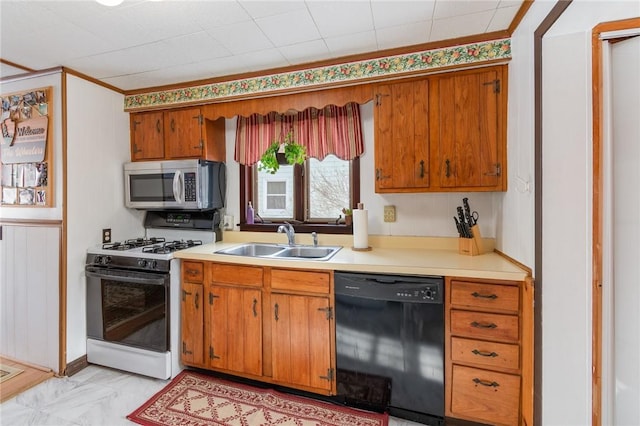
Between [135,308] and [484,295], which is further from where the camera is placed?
[135,308]

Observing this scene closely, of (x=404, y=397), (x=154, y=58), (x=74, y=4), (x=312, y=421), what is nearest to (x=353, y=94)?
(x=154, y=58)

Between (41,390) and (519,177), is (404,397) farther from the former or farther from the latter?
(41,390)

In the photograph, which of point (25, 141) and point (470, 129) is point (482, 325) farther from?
point (25, 141)

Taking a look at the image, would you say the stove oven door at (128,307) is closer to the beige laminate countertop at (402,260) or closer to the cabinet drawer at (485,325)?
the beige laminate countertop at (402,260)

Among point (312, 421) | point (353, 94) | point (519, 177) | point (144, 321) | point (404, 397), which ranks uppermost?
point (353, 94)

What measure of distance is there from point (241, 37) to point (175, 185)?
1.28 metres

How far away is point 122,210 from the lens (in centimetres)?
276

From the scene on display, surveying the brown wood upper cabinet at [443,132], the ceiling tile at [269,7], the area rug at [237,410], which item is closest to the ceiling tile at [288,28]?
the ceiling tile at [269,7]

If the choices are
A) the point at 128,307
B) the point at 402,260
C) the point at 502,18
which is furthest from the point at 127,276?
the point at 502,18

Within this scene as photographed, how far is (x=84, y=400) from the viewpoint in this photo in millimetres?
2008

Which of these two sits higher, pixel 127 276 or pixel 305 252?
pixel 305 252
